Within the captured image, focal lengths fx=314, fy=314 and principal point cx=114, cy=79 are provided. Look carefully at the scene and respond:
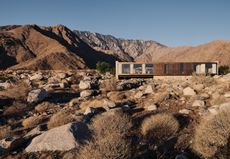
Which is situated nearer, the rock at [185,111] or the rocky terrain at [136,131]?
the rocky terrain at [136,131]

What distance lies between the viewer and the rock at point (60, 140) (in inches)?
339

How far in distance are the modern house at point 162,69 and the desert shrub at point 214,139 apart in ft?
85.5

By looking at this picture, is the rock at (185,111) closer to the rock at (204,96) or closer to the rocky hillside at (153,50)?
the rock at (204,96)

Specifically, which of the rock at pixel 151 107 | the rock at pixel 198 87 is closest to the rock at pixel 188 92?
the rock at pixel 198 87

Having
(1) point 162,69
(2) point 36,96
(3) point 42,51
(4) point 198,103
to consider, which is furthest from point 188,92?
(3) point 42,51

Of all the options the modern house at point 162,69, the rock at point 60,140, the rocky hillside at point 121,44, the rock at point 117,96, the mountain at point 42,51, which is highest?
the rocky hillside at point 121,44

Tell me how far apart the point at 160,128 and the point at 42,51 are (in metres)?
83.4

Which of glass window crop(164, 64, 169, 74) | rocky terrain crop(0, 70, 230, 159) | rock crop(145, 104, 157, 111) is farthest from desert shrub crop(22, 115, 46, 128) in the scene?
glass window crop(164, 64, 169, 74)

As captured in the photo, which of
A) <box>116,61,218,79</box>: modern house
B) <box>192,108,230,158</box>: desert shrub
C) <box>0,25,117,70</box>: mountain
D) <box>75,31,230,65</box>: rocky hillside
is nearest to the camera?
<box>192,108,230,158</box>: desert shrub

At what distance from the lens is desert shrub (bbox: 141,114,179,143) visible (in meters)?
9.60

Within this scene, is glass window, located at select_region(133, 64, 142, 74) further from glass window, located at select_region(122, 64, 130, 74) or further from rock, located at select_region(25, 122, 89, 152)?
rock, located at select_region(25, 122, 89, 152)

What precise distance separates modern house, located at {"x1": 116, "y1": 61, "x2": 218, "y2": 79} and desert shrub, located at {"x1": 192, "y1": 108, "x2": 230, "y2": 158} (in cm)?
2606

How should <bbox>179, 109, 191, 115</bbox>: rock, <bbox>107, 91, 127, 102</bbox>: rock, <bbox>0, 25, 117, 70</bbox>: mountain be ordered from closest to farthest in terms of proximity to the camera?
<bbox>179, 109, 191, 115</bbox>: rock
<bbox>107, 91, 127, 102</bbox>: rock
<bbox>0, 25, 117, 70</bbox>: mountain

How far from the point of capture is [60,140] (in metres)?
8.80
